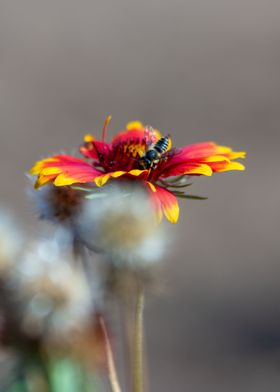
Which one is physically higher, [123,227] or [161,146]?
[161,146]

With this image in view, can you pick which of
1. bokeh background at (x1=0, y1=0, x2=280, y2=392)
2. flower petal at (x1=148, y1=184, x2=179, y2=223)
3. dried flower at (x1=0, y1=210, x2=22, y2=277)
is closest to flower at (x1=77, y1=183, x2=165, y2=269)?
flower petal at (x1=148, y1=184, x2=179, y2=223)

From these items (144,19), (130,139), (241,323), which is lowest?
(241,323)

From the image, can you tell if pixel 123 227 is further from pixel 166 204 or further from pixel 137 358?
pixel 137 358

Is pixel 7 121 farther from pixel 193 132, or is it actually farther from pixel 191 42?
pixel 191 42

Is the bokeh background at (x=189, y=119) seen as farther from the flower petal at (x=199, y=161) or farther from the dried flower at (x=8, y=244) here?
the dried flower at (x=8, y=244)

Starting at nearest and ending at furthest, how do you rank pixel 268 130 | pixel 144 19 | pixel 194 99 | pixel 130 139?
pixel 130 139 < pixel 268 130 < pixel 194 99 < pixel 144 19

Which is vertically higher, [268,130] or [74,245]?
[268,130]

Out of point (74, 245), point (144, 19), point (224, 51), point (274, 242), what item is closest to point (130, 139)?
point (74, 245)

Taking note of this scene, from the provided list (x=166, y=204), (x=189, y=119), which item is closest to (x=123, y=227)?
(x=166, y=204)

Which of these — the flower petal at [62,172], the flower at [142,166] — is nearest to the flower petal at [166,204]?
the flower at [142,166]
